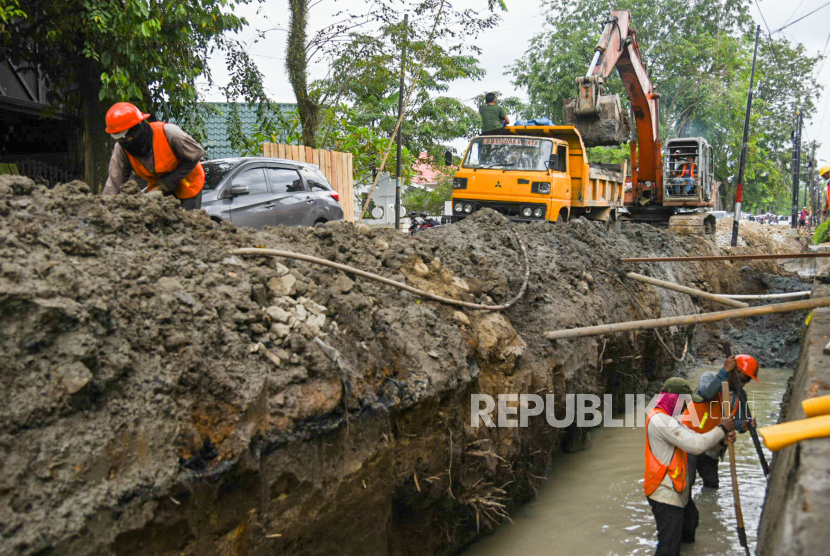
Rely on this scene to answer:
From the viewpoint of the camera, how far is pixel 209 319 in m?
3.82

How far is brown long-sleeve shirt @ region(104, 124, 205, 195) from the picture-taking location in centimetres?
538

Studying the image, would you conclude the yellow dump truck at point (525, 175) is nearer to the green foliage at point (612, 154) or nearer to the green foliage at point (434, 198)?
the green foliage at point (434, 198)

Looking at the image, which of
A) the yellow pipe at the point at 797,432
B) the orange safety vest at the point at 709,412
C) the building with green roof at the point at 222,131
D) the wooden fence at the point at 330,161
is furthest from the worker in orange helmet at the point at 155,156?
the building with green roof at the point at 222,131

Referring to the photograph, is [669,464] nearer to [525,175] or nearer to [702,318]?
[702,318]

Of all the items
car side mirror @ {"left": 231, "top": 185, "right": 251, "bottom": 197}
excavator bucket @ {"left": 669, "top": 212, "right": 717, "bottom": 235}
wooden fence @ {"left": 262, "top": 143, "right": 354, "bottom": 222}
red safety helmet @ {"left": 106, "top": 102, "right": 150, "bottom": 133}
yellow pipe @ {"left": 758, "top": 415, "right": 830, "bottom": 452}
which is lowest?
A: yellow pipe @ {"left": 758, "top": 415, "right": 830, "bottom": 452}

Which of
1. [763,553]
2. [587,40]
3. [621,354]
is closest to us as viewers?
[763,553]

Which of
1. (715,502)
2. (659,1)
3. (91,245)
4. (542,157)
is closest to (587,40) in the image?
(659,1)

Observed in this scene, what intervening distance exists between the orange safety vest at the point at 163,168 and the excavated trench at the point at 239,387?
72cm

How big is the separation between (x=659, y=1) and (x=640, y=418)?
91.6 feet

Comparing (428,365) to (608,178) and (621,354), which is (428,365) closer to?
(621,354)

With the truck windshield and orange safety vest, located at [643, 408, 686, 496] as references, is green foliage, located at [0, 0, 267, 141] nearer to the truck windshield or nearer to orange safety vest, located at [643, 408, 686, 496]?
the truck windshield

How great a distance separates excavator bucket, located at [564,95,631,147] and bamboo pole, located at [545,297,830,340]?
851cm

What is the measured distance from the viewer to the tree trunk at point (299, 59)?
13.6 metres

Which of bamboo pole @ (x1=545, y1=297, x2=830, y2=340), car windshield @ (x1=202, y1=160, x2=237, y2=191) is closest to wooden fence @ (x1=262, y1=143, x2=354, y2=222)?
car windshield @ (x1=202, y1=160, x2=237, y2=191)
